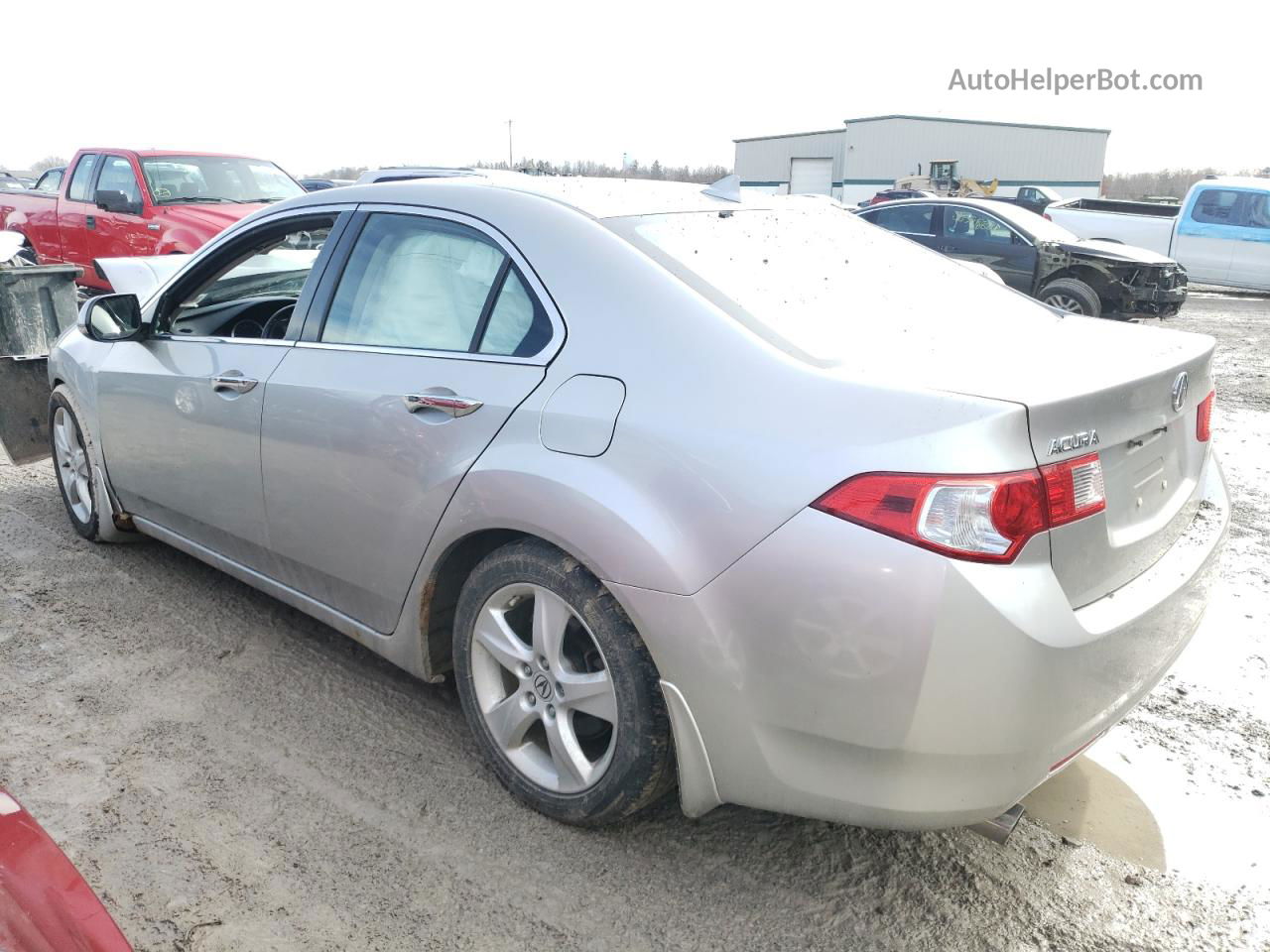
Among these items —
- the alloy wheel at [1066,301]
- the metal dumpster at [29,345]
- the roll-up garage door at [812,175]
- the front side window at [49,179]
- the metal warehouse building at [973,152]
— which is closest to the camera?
the metal dumpster at [29,345]

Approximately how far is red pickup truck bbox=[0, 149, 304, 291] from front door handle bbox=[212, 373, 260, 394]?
259 inches

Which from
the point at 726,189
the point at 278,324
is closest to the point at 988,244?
the point at 726,189

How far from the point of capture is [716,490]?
2152 mm

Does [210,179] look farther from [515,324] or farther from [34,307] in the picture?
[515,324]

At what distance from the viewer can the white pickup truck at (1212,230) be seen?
15.7 meters

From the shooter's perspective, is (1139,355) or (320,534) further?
(320,534)

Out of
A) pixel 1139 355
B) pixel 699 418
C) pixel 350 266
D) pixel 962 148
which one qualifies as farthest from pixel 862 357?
pixel 962 148

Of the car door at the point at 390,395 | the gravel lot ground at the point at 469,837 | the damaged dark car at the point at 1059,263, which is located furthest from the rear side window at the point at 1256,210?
the car door at the point at 390,395

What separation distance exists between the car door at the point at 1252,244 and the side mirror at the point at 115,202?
51.2ft

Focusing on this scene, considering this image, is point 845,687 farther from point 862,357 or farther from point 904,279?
point 904,279

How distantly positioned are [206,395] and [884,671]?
2.65 m

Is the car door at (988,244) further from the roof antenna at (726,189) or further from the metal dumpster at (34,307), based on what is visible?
the metal dumpster at (34,307)

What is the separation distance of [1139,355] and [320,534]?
7.87 ft

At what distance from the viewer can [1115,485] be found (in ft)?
7.36
